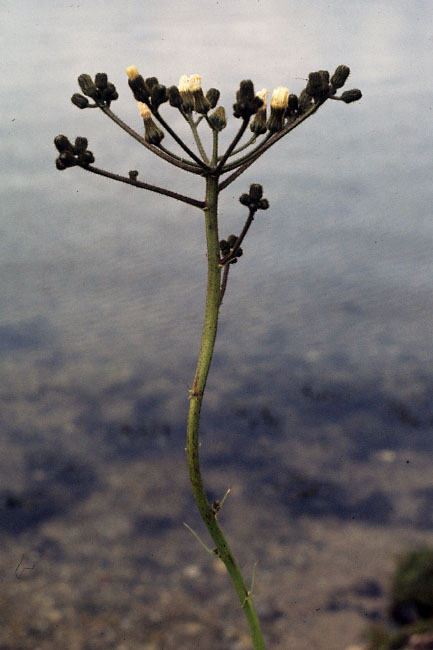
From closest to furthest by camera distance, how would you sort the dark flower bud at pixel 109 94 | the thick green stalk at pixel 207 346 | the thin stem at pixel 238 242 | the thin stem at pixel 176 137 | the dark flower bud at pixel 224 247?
the thin stem at pixel 176 137 < the dark flower bud at pixel 109 94 < the thick green stalk at pixel 207 346 < the thin stem at pixel 238 242 < the dark flower bud at pixel 224 247

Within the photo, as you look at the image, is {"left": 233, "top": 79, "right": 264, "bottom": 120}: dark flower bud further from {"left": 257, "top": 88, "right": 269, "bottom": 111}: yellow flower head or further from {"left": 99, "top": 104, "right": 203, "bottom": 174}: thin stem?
{"left": 99, "top": 104, "right": 203, "bottom": 174}: thin stem

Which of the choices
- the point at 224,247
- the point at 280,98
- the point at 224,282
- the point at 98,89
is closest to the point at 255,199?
the point at 224,247

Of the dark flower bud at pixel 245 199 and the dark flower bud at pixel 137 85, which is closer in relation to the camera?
the dark flower bud at pixel 137 85

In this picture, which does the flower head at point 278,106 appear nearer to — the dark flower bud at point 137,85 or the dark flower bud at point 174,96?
the dark flower bud at point 174,96

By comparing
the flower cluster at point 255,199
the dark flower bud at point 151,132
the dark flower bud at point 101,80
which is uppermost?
the dark flower bud at point 101,80

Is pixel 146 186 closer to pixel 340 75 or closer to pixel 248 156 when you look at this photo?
pixel 248 156

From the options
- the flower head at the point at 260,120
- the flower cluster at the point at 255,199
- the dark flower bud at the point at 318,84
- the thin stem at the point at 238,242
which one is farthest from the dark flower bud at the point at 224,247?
the dark flower bud at the point at 318,84

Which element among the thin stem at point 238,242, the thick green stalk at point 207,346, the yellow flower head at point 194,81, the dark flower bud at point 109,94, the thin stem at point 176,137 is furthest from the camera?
the thin stem at point 238,242
